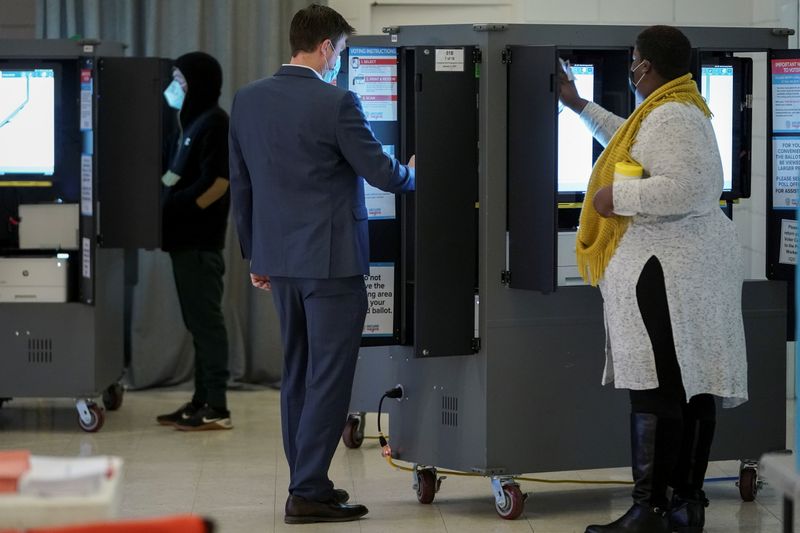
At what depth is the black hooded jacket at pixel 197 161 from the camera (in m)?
5.17

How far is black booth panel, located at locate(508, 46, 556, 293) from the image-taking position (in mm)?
3668

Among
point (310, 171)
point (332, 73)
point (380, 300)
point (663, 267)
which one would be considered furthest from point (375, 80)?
point (663, 267)

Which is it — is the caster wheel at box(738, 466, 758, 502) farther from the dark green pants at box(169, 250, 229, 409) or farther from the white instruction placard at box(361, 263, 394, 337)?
the dark green pants at box(169, 250, 229, 409)

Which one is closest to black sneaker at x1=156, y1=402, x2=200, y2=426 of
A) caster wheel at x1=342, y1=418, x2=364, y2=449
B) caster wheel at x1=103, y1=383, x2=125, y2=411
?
caster wheel at x1=103, y1=383, x2=125, y2=411

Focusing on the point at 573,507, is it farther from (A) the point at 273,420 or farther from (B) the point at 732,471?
(A) the point at 273,420

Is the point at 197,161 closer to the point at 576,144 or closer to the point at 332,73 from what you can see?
the point at 332,73

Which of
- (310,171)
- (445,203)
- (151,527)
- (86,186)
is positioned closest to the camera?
(151,527)

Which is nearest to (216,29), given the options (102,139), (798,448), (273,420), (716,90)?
(102,139)

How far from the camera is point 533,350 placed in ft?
12.7

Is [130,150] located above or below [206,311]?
above

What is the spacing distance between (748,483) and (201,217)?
240cm

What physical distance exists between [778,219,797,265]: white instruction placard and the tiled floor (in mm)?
784

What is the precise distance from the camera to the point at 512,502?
3848 mm

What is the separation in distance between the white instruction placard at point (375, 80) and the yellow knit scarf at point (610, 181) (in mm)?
722
